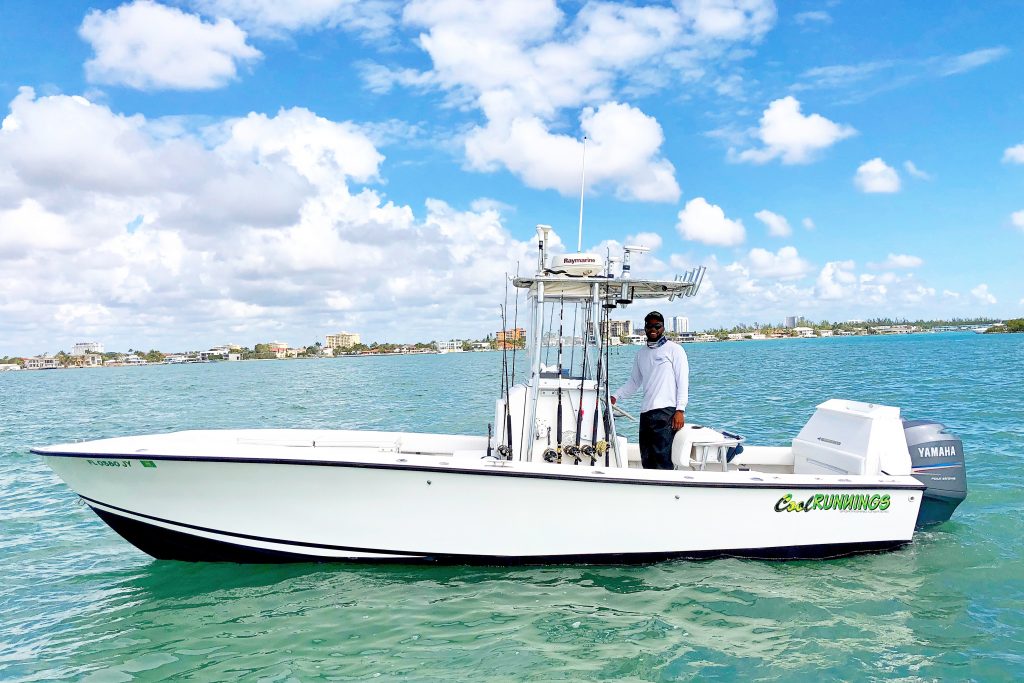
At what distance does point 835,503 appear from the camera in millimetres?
5809

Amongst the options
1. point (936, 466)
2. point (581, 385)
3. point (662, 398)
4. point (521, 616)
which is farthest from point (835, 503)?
point (521, 616)

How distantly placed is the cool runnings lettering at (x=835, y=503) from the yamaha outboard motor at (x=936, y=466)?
83cm

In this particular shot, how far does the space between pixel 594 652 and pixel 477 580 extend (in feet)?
4.69

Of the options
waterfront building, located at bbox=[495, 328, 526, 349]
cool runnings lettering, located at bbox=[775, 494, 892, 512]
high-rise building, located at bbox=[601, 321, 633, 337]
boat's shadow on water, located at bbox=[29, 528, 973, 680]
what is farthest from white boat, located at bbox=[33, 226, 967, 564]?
waterfront building, located at bbox=[495, 328, 526, 349]

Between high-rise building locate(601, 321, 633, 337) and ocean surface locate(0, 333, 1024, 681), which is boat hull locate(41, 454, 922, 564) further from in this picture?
high-rise building locate(601, 321, 633, 337)

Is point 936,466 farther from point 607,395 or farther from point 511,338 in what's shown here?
point 511,338

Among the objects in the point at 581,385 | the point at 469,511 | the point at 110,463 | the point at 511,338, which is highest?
the point at 511,338

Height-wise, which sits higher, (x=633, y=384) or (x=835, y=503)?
(x=633, y=384)

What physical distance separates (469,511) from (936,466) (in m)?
4.77

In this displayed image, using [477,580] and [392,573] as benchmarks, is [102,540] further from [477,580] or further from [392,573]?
[477,580]

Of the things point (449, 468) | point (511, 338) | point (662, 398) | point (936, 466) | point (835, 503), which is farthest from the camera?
point (511, 338)

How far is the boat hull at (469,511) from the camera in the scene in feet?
18.0

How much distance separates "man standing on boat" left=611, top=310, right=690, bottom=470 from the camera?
20.5ft

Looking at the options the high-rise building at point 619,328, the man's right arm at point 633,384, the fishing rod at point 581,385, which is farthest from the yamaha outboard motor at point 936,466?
the fishing rod at point 581,385
